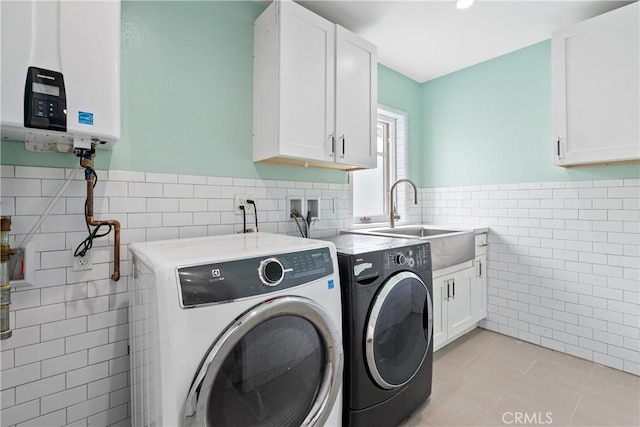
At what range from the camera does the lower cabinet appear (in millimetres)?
2172

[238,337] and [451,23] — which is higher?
[451,23]

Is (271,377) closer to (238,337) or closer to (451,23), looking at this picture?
(238,337)

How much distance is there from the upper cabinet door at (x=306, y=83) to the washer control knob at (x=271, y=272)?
87cm

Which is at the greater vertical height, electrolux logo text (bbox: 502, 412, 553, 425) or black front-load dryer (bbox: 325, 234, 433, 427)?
black front-load dryer (bbox: 325, 234, 433, 427)

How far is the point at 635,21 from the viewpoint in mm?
1852

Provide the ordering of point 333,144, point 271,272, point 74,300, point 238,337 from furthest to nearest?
point 333,144 → point 74,300 → point 271,272 → point 238,337

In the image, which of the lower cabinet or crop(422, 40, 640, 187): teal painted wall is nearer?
the lower cabinet

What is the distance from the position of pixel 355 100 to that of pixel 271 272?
1.52 m

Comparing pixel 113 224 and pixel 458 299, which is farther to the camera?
pixel 458 299

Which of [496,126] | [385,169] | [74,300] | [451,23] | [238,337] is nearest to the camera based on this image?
[238,337]

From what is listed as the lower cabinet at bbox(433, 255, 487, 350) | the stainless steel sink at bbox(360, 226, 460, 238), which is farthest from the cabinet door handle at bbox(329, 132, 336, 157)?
the lower cabinet at bbox(433, 255, 487, 350)

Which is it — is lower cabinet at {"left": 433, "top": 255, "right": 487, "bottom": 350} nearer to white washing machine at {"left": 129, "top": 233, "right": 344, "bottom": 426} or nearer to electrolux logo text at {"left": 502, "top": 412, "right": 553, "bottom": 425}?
electrolux logo text at {"left": 502, "top": 412, "right": 553, "bottom": 425}

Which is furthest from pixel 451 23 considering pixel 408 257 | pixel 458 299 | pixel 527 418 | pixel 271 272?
pixel 527 418

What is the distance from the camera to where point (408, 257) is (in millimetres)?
1579
